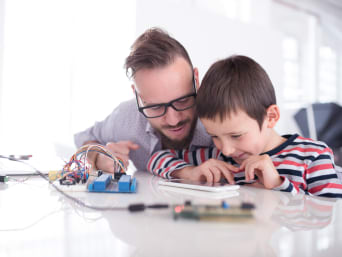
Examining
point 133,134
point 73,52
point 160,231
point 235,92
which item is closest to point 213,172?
point 235,92

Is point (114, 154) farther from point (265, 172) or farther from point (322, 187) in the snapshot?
point (322, 187)

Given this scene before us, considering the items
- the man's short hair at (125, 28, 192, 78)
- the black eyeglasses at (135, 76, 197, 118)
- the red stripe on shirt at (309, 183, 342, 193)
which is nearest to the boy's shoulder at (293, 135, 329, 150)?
the red stripe on shirt at (309, 183, 342, 193)

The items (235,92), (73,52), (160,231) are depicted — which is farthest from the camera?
(73,52)

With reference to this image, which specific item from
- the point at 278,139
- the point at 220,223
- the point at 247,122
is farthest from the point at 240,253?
the point at 278,139

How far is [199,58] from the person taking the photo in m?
3.15

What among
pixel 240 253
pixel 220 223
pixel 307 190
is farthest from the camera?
pixel 307 190

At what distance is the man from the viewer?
1118 mm

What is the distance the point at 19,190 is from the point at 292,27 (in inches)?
198

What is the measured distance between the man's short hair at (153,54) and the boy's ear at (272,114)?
0.38 meters

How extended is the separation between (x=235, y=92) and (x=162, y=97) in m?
0.28

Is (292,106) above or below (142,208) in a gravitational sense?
above

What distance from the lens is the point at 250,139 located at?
941 millimetres

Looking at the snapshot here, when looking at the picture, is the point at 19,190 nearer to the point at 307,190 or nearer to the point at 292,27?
the point at 307,190

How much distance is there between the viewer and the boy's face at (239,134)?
36.3 inches
